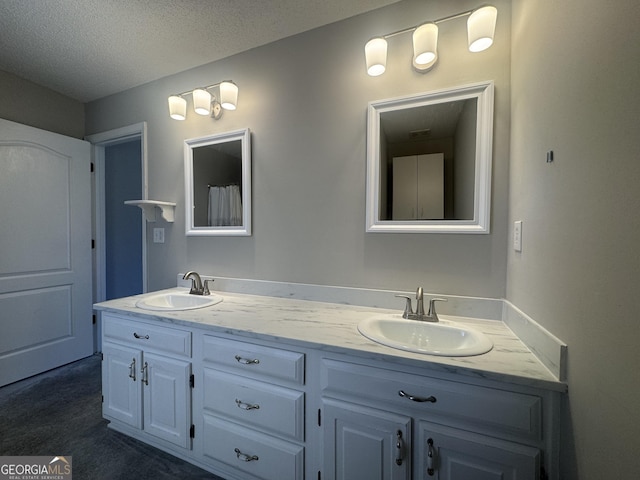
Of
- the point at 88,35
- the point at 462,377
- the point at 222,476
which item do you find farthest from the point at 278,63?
the point at 222,476

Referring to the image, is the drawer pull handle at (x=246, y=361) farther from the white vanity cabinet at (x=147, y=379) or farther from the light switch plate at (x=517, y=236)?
the light switch plate at (x=517, y=236)

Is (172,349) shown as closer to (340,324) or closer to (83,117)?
(340,324)

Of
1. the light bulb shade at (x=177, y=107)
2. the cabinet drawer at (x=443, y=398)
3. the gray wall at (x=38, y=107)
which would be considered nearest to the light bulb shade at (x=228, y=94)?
the light bulb shade at (x=177, y=107)

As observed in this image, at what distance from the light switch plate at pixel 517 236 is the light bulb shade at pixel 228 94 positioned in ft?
5.53

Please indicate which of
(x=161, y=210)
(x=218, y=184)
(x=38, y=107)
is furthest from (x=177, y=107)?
(x=38, y=107)

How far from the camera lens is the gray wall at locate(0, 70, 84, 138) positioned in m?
2.04

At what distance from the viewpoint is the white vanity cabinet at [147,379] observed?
1.27 m

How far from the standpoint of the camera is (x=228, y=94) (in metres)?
1.66

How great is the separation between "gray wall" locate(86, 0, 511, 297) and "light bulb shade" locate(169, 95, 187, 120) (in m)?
0.09

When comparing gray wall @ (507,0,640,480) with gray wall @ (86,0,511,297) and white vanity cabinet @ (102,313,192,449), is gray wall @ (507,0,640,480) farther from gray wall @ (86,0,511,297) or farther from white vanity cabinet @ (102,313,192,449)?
white vanity cabinet @ (102,313,192,449)

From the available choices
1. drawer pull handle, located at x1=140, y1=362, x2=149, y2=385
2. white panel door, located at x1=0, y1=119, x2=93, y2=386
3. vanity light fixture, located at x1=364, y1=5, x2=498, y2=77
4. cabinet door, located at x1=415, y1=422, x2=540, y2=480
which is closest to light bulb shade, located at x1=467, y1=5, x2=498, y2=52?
vanity light fixture, located at x1=364, y1=5, x2=498, y2=77

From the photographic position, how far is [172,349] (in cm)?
129

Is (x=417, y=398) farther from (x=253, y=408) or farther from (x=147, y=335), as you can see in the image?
(x=147, y=335)

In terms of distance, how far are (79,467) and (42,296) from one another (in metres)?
1.54
